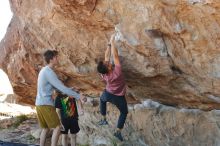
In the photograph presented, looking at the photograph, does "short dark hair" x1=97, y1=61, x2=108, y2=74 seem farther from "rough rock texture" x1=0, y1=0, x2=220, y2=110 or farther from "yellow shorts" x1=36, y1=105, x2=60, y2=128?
"yellow shorts" x1=36, y1=105, x2=60, y2=128

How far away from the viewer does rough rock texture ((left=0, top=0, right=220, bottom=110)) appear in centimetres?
718

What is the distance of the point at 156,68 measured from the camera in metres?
8.02

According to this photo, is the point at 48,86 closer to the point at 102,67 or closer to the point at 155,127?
the point at 102,67

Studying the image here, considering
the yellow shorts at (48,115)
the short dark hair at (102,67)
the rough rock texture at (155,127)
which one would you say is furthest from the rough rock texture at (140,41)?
the yellow shorts at (48,115)

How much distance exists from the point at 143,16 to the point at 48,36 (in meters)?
2.35

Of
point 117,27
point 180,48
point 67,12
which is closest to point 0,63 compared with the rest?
point 67,12

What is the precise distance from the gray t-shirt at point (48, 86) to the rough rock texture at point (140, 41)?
3.90 feet

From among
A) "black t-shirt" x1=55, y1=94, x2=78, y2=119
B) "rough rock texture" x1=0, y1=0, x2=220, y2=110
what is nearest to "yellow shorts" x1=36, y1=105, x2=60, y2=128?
"black t-shirt" x1=55, y1=94, x2=78, y2=119

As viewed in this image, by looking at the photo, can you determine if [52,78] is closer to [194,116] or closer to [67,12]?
[67,12]

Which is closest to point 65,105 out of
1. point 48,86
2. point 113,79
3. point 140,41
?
point 48,86

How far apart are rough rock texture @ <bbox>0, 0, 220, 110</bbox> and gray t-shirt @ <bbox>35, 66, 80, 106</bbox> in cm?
119

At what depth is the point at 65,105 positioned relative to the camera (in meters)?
8.27

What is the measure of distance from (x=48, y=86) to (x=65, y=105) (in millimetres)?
704

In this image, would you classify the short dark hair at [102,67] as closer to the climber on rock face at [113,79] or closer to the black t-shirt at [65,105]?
the climber on rock face at [113,79]
